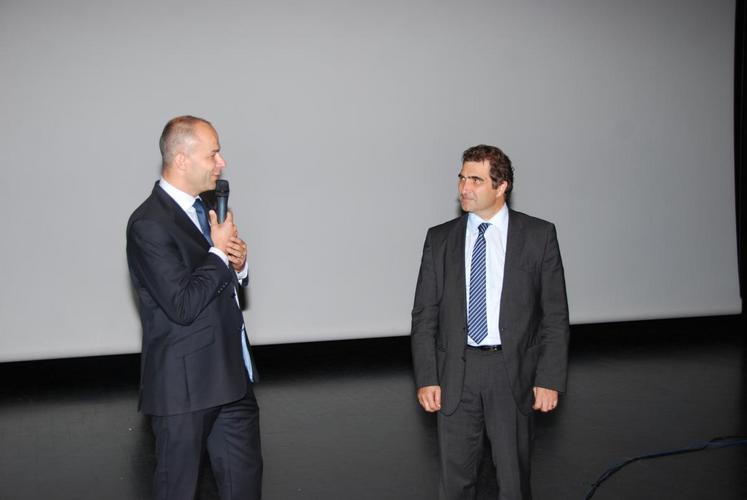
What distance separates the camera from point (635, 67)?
6.10m

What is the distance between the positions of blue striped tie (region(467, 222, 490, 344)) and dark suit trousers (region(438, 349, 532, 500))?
70 millimetres

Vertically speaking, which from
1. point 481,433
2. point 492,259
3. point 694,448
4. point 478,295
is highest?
point 492,259

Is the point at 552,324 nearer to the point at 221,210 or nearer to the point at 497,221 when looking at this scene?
the point at 497,221

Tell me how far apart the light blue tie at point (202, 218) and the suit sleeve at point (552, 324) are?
112 cm

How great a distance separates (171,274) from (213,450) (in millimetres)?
634

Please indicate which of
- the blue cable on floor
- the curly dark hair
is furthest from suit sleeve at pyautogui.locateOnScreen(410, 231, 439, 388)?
the blue cable on floor

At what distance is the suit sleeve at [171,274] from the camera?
2.11 m

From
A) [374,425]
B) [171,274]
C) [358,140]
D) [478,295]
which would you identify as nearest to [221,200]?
[171,274]

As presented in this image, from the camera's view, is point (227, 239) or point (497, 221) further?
point (497, 221)

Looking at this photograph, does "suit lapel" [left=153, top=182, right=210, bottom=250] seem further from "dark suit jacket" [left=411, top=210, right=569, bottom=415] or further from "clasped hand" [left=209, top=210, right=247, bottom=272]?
"dark suit jacket" [left=411, top=210, right=569, bottom=415]

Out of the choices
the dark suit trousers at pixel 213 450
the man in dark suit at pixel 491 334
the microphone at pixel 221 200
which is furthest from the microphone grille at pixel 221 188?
the man in dark suit at pixel 491 334

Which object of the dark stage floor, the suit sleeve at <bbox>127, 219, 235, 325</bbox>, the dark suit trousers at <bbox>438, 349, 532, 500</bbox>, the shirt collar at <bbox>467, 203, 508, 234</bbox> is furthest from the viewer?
the dark stage floor

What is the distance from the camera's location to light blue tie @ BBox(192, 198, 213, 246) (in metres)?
2.38

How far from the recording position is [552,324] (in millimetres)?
2506
